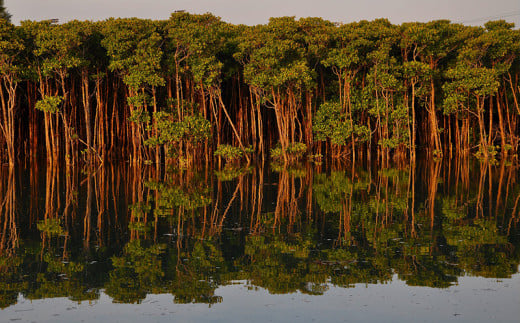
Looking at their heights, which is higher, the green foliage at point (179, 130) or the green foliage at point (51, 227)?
the green foliage at point (179, 130)

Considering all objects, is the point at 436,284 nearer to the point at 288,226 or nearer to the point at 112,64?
the point at 288,226

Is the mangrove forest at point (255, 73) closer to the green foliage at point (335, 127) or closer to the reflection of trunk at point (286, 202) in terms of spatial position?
Result: the green foliage at point (335, 127)

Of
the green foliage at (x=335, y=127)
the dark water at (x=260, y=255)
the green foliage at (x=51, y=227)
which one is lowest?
the dark water at (x=260, y=255)

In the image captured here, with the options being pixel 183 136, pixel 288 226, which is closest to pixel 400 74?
pixel 183 136

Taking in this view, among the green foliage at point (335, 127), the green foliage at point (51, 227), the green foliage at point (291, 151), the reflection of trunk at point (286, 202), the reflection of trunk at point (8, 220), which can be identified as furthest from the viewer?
the green foliage at point (335, 127)

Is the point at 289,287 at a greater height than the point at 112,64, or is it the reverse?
the point at 112,64

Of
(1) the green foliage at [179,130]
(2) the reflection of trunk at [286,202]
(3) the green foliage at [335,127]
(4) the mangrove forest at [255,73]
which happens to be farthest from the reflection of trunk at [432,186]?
(1) the green foliage at [179,130]

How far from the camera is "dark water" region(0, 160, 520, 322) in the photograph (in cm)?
792

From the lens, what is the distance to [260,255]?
33.9ft

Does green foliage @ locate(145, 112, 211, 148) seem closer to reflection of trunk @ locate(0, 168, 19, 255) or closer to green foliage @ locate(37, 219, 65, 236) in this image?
reflection of trunk @ locate(0, 168, 19, 255)

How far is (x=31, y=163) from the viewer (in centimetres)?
3181

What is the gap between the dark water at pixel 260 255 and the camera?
7.92 metres

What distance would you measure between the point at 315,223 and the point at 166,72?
22603 millimetres

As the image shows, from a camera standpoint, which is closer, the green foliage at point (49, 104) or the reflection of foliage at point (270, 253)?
Result: the reflection of foliage at point (270, 253)
